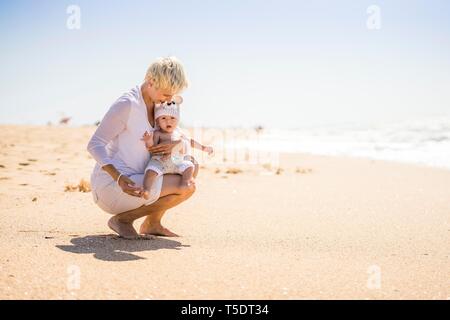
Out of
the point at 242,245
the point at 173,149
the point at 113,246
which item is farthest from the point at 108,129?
the point at 242,245

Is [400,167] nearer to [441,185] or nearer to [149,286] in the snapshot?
[441,185]

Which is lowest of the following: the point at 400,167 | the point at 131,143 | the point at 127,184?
the point at 400,167

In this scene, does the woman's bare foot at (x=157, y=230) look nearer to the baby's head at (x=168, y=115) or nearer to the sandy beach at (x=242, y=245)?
the sandy beach at (x=242, y=245)

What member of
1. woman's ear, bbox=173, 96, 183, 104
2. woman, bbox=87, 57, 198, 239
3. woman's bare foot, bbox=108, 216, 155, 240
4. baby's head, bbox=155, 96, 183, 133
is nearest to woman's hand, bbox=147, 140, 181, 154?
woman, bbox=87, 57, 198, 239

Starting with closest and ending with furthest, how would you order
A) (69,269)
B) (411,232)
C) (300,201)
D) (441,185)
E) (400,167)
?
1. (69,269)
2. (411,232)
3. (300,201)
4. (441,185)
5. (400,167)

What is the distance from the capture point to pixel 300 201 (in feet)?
19.8

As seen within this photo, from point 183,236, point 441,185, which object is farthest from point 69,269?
point 441,185

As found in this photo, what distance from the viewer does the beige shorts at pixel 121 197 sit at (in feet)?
12.2

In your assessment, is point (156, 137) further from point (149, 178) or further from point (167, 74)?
point (167, 74)

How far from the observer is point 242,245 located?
151 inches

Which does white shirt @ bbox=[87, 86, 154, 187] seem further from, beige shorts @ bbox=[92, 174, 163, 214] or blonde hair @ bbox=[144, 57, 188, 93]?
blonde hair @ bbox=[144, 57, 188, 93]

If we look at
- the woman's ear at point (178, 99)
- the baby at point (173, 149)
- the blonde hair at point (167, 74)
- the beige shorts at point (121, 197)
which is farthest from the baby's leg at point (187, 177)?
the blonde hair at point (167, 74)

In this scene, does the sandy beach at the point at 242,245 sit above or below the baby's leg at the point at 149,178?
below

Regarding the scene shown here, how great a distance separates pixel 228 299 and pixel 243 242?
1.35 meters
